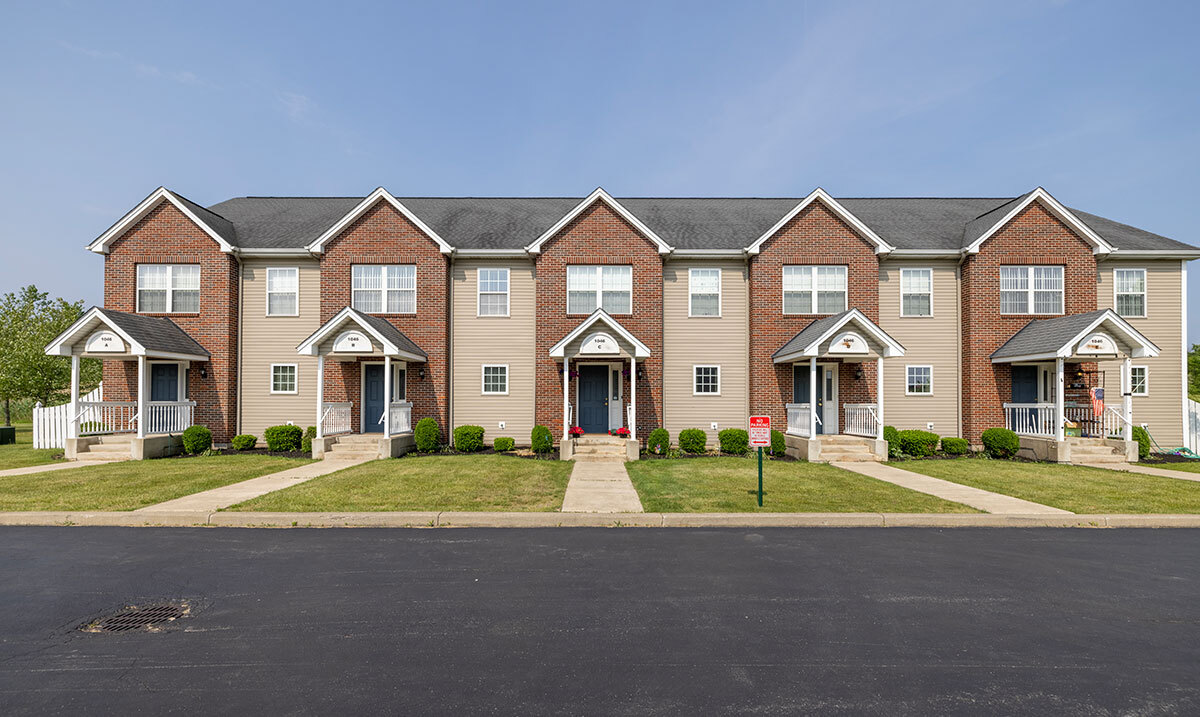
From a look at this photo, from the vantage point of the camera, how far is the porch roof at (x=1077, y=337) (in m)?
17.2

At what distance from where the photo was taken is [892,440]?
18312 millimetres

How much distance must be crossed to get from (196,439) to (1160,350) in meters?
32.1

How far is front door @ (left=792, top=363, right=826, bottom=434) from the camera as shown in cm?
1991

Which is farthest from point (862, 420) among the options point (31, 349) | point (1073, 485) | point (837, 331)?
point (31, 349)

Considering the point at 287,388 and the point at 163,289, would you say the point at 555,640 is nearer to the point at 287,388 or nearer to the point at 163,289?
the point at 287,388

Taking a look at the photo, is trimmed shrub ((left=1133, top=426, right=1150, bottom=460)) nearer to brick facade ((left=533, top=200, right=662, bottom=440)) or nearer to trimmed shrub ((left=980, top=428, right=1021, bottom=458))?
trimmed shrub ((left=980, top=428, right=1021, bottom=458))

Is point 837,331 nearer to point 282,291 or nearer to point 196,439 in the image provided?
point 282,291

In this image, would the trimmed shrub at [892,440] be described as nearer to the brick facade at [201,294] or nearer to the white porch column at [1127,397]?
the white porch column at [1127,397]

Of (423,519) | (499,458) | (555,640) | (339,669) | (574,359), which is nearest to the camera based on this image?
(339,669)

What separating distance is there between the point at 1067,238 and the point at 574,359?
56.6 ft

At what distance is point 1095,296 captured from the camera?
64.6 feet

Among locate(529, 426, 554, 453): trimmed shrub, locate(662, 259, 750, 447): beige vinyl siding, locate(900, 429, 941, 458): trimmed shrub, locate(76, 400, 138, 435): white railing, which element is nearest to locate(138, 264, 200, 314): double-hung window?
locate(76, 400, 138, 435): white railing

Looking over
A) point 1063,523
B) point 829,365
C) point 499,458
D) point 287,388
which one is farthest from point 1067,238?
point 287,388

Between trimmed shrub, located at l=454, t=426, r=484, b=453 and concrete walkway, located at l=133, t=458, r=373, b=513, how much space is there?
3.44 m
